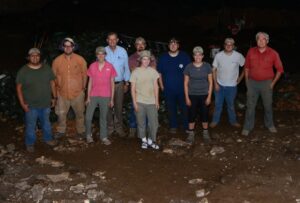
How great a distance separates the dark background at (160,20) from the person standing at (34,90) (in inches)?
218

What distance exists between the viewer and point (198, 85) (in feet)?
25.7

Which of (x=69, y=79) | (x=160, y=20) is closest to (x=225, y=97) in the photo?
(x=69, y=79)

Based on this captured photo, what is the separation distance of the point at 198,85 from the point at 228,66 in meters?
0.73

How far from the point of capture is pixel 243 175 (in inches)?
273

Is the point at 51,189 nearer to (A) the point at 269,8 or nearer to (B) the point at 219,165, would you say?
(B) the point at 219,165

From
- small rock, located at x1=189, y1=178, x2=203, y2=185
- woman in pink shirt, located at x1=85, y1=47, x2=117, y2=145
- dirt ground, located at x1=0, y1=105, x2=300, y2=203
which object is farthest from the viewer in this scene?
woman in pink shirt, located at x1=85, y1=47, x2=117, y2=145

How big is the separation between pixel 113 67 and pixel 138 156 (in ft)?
4.76

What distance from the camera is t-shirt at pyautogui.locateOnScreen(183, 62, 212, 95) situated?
7.78 metres

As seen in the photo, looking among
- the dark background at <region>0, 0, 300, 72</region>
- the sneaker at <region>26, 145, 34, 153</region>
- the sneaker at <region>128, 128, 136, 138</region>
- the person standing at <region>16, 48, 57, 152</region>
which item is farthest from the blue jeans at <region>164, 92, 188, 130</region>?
the dark background at <region>0, 0, 300, 72</region>

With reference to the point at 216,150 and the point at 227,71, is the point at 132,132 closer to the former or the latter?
the point at 216,150

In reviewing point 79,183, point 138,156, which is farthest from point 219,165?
point 79,183

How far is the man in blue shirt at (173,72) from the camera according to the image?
8.01 m

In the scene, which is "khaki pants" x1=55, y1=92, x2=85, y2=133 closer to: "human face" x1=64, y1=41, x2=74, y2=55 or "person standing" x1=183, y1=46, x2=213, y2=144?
"human face" x1=64, y1=41, x2=74, y2=55

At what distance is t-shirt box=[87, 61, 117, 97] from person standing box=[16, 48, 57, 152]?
63 cm
